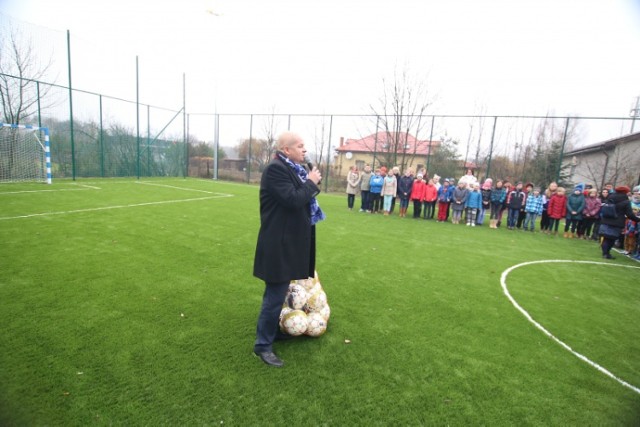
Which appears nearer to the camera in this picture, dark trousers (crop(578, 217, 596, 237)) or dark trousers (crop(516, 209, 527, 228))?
dark trousers (crop(578, 217, 596, 237))

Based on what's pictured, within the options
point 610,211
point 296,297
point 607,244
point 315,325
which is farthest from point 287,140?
point 607,244

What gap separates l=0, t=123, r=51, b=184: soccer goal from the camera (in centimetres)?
1353

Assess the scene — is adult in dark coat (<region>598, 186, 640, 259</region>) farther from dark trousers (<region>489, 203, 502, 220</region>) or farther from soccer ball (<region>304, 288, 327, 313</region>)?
soccer ball (<region>304, 288, 327, 313</region>)

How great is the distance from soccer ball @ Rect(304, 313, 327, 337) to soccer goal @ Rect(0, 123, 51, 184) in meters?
15.4

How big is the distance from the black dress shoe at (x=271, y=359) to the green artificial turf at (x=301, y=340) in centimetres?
6

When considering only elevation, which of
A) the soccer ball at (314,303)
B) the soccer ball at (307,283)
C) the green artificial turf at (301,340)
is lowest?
the green artificial turf at (301,340)

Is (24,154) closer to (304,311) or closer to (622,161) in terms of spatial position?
(304,311)

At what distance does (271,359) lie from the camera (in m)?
2.98

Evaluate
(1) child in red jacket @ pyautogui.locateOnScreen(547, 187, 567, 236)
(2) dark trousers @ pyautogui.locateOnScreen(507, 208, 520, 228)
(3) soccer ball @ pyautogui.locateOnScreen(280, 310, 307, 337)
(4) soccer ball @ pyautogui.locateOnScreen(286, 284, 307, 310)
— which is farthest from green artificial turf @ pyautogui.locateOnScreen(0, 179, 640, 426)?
(2) dark trousers @ pyautogui.locateOnScreen(507, 208, 520, 228)

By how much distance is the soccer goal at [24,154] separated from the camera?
13531 millimetres

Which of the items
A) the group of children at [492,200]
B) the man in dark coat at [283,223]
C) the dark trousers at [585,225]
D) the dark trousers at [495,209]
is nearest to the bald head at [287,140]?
the man in dark coat at [283,223]

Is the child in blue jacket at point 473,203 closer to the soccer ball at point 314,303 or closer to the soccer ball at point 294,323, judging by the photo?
the soccer ball at point 314,303

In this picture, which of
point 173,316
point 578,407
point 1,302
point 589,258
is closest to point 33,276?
point 1,302

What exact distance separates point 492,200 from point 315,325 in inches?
413
